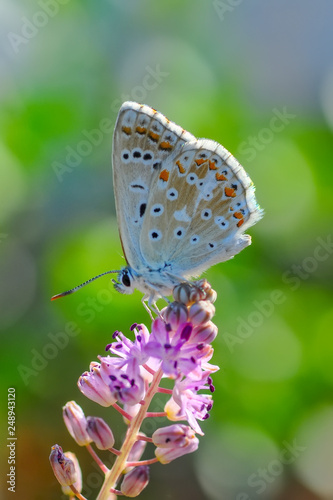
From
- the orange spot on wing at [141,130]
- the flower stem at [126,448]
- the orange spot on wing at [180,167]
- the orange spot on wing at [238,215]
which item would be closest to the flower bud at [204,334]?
the flower stem at [126,448]

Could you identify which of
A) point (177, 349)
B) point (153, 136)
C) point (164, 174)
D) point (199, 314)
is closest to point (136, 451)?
point (177, 349)

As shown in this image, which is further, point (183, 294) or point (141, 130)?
point (141, 130)

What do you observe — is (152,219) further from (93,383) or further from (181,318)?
(93,383)

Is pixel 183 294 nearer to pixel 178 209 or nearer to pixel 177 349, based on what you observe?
pixel 177 349

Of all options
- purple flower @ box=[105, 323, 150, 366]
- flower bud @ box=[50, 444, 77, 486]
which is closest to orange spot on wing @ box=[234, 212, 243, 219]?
purple flower @ box=[105, 323, 150, 366]

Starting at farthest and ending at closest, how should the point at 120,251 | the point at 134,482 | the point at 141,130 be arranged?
the point at 120,251
the point at 141,130
the point at 134,482

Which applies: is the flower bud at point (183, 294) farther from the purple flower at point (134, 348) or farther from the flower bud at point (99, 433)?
the flower bud at point (99, 433)

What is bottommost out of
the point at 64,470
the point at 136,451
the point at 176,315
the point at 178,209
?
the point at 64,470
